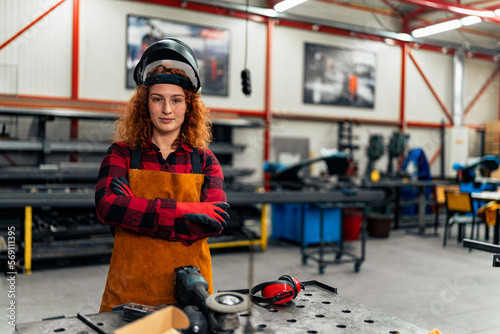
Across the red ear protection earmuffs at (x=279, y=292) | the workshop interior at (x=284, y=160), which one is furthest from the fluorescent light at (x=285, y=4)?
the red ear protection earmuffs at (x=279, y=292)

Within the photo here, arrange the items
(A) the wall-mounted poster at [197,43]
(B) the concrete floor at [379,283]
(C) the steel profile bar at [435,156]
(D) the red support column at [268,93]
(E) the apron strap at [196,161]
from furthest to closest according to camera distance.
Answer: (C) the steel profile bar at [435,156]
(D) the red support column at [268,93]
(A) the wall-mounted poster at [197,43]
(B) the concrete floor at [379,283]
(E) the apron strap at [196,161]

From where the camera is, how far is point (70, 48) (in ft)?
21.6

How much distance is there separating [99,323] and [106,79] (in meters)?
6.40

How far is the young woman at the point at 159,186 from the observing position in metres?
1.21

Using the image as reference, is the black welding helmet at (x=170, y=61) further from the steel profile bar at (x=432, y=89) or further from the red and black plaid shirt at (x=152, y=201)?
the steel profile bar at (x=432, y=89)

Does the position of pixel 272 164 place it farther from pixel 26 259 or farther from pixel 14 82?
pixel 14 82

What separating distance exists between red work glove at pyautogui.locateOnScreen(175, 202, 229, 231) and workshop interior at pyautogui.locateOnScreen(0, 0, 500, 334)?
0.43 ft

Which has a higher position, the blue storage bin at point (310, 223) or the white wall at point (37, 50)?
the white wall at point (37, 50)

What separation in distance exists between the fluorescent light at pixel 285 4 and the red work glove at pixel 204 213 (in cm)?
723

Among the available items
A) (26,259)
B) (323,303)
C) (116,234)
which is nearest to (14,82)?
(26,259)

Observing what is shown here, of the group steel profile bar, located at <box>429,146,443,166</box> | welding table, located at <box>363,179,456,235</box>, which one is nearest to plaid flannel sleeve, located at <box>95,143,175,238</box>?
welding table, located at <box>363,179,456,235</box>

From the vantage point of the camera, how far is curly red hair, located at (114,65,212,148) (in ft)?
4.43

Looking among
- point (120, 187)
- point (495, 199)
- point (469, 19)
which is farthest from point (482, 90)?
point (120, 187)

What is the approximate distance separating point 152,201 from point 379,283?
3322 millimetres
